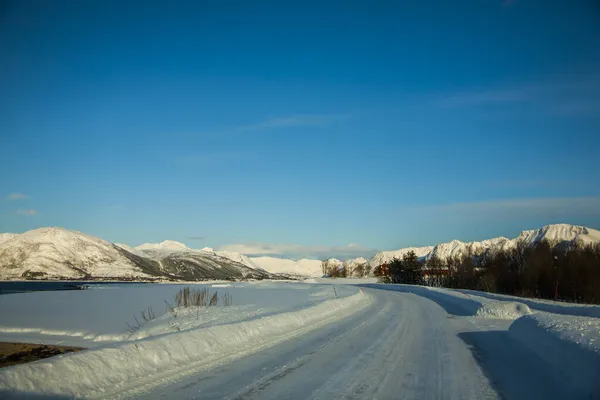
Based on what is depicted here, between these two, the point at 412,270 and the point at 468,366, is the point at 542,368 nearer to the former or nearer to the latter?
the point at 468,366

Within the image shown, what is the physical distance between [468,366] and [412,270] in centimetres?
9998

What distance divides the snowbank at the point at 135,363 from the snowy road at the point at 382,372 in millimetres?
574

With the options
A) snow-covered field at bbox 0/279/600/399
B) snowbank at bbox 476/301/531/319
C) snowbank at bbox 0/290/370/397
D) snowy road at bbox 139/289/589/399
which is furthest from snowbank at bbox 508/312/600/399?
snowbank at bbox 476/301/531/319

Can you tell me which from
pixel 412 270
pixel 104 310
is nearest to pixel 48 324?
pixel 104 310

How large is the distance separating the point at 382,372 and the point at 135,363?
4.59 metres

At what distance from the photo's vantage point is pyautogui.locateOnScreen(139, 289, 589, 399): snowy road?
696 cm

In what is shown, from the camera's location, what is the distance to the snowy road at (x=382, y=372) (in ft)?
22.8

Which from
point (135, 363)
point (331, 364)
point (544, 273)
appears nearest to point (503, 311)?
point (331, 364)

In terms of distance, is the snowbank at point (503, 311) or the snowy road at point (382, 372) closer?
the snowy road at point (382, 372)

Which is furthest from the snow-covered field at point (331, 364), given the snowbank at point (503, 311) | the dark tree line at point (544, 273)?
the dark tree line at point (544, 273)

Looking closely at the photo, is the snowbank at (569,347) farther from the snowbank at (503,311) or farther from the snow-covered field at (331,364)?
the snowbank at (503,311)

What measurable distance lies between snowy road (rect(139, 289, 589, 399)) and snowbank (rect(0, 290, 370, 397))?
1.88ft

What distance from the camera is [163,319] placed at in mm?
21062

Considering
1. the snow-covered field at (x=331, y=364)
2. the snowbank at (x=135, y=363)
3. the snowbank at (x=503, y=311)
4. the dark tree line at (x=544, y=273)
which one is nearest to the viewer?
the snowbank at (x=135, y=363)
